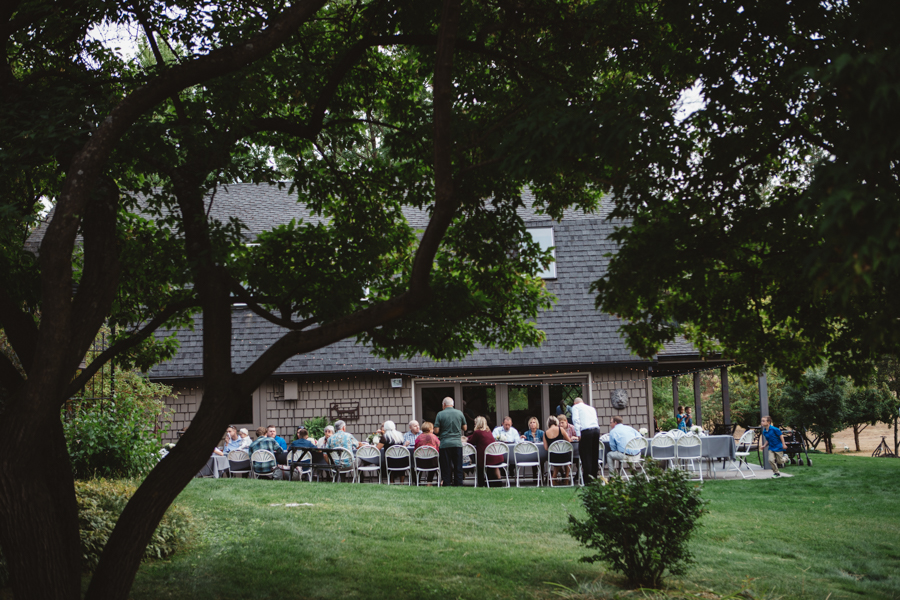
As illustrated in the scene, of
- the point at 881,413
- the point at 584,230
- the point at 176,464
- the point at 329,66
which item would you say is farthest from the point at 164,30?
the point at 881,413

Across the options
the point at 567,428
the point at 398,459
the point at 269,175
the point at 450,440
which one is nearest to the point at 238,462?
the point at 398,459

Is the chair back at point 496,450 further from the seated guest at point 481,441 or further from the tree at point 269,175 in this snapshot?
the tree at point 269,175

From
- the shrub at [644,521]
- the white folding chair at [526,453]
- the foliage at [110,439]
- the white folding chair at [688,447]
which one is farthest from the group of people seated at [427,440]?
the shrub at [644,521]

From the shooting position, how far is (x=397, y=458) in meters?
14.1

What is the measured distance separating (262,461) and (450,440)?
374 cm

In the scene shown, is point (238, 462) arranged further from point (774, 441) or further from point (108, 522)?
point (774, 441)

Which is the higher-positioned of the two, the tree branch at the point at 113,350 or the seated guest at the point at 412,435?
the tree branch at the point at 113,350

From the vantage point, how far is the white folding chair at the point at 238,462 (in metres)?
14.7

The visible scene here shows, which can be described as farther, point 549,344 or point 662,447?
point 549,344

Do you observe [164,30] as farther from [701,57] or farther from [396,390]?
[396,390]

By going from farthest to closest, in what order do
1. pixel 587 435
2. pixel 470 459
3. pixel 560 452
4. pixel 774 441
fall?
1. pixel 774 441
2. pixel 470 459
3. pixel 560 452
4. pixel 587 435

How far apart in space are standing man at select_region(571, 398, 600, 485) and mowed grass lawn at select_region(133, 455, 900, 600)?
1.12m

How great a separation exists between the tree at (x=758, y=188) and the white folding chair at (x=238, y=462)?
33.7ft

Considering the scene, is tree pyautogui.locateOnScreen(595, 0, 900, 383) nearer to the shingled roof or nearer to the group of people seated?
the group of people seated
